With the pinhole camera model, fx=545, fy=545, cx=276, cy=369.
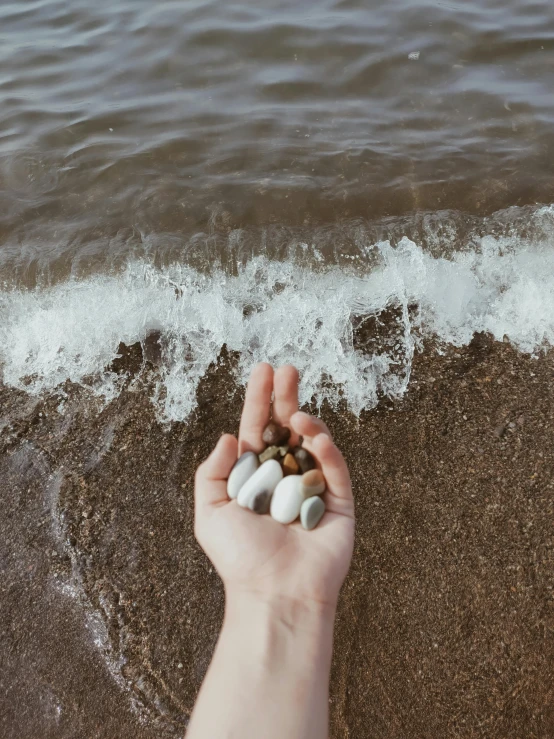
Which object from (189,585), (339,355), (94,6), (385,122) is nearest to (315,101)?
(385,122)

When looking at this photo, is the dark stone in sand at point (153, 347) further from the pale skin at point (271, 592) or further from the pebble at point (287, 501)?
the pebble at point (287, 501)

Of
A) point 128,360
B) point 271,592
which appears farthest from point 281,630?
point 128,360

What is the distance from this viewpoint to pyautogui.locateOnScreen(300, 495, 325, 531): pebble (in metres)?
1.70

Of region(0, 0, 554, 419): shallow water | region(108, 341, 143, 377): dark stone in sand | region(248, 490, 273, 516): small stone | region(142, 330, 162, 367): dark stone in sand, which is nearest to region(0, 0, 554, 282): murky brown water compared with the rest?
region(0, 0, 554, 419): shallow water

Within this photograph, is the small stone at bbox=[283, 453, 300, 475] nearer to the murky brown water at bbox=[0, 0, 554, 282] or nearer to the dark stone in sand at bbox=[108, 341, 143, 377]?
the dark stone in sand at bbox=[108, 341, 143, 377]

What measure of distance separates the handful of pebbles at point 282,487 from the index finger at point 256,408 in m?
0.07

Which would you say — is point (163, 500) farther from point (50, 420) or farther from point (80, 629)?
point (50, 420)

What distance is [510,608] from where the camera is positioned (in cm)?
208

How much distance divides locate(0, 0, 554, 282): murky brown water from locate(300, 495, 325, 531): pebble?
8.39 feet

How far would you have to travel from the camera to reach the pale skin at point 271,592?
1.42 metres

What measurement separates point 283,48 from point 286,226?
9.16 ft

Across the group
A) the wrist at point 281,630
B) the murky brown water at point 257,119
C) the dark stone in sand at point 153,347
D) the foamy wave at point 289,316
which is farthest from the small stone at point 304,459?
the murky brown water at point 257,119

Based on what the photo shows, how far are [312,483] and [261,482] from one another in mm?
164

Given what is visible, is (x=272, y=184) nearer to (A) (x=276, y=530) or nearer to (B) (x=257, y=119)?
(B) (x=257, y=119)
